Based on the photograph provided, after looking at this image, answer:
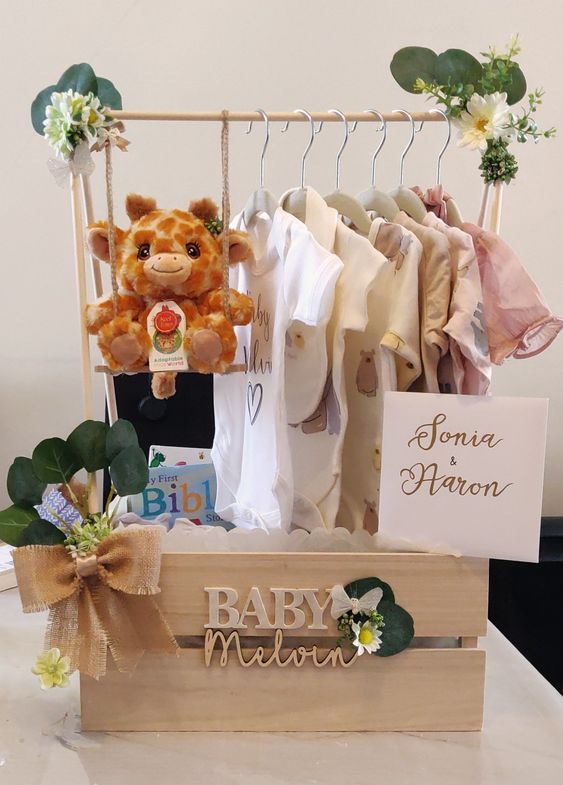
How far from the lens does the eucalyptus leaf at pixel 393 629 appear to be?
858mm

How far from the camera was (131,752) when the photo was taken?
830 mm

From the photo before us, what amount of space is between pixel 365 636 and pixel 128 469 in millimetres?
321

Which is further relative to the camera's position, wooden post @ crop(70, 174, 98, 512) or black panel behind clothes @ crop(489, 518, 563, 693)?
black panel behind clothes @ crop(489, 518, 563, 693)

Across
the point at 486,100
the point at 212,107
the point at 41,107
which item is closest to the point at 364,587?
the point at 486,100

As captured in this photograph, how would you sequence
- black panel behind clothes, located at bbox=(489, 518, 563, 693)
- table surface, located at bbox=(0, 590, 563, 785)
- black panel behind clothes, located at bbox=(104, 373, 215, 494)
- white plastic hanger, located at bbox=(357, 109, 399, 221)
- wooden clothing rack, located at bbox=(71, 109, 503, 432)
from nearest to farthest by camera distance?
table surface, located at bbox=(0, 590, 563, 785), wooden clothing rack, located at bbox=(71, 109, 503, 432), white plastic hanger, located at bbox=(357, 109, 399, 221), black panel behind clothes, located at bbox=(104, 373, 215, 494), black panel behind clothes, located at bbox=(489, 518, 563, 693)

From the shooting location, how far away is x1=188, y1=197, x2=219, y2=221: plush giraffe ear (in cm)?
96

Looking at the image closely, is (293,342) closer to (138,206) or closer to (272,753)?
(138,206)

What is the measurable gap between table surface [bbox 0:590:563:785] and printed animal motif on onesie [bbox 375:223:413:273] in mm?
549

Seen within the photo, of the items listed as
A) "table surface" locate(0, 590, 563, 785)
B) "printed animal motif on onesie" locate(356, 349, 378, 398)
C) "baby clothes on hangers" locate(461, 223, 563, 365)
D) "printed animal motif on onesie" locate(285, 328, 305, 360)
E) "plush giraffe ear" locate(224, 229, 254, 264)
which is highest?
"plush giraffe ear" locate(224, 229, 254, 264)

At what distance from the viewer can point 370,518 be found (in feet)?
3.19

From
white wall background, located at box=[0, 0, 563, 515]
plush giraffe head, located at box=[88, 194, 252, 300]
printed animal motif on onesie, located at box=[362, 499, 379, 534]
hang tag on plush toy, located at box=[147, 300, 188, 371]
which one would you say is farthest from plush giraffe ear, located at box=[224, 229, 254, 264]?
white wall background, located at box=[0, 0, 563, 515]

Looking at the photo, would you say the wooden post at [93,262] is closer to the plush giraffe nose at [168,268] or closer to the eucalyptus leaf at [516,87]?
the plush giraffe nose at [168,268]

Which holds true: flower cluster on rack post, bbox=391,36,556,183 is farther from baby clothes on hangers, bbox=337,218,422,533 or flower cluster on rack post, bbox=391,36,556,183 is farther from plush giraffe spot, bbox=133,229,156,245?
plush giraffe spot, bbox=133,229,156,245

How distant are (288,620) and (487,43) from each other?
4.92 feet
